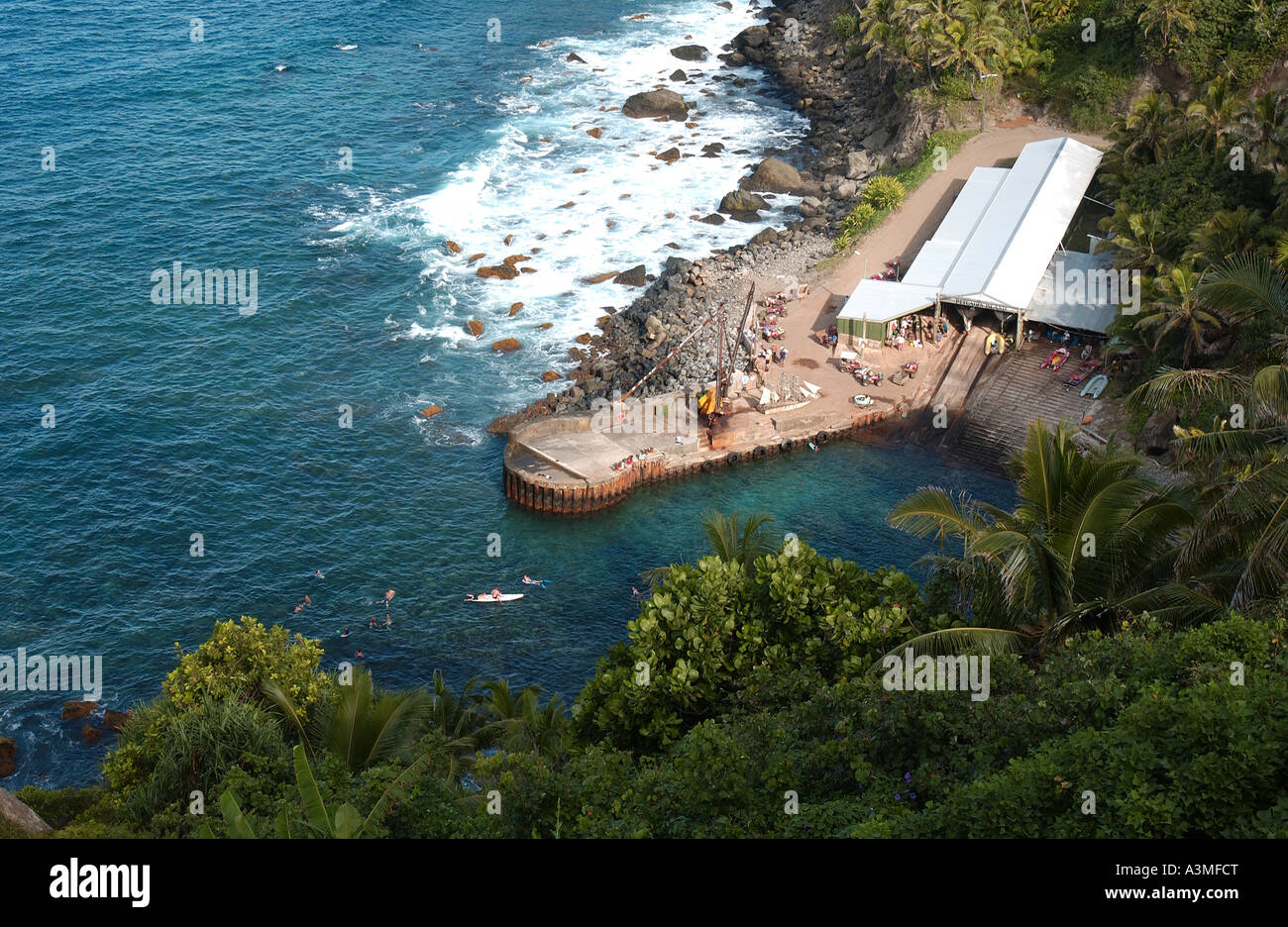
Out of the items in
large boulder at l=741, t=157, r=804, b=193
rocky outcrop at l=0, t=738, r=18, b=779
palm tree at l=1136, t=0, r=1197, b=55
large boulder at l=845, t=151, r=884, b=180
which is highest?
palm tree at l=1136, t=0, r=1197, b=55

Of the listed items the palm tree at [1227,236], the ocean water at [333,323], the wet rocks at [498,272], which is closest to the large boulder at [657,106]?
the ocean water at [333,323]

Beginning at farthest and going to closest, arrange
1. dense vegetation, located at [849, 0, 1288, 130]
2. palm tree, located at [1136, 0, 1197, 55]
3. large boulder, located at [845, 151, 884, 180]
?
1. large boulder, located at [845, 151, 884, 180]
2. palm tree, located at [1136, 0, 1197, 55]
3. dense vegetation, located at [849, 0, 1288, 130]

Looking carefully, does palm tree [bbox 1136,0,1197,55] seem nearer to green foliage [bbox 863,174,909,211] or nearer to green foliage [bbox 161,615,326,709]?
green foliage [bbox 863,174,909,211]

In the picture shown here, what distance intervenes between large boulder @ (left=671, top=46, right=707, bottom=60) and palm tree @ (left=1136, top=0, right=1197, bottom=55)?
48.0m

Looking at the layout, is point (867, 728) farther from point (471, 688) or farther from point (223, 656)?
point (471, 688)

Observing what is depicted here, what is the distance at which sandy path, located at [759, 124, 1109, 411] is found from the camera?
7181cm

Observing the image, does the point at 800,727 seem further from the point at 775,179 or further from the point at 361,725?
the point at 775,179

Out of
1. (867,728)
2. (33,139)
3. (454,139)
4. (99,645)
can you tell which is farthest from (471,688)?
(33,139)

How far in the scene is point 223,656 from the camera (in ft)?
134

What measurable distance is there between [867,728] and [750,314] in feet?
161

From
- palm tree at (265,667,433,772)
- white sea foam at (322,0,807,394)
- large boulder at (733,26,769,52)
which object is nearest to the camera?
palm tree at (265,667,433,772)

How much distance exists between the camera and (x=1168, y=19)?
8038cm

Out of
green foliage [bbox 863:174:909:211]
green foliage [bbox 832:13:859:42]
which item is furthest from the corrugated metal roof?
green foliage [bbox 832:13:859:42]

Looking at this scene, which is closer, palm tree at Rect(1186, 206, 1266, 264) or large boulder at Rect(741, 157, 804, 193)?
palm tree at Rect(1186, 206, 1266, 264)
